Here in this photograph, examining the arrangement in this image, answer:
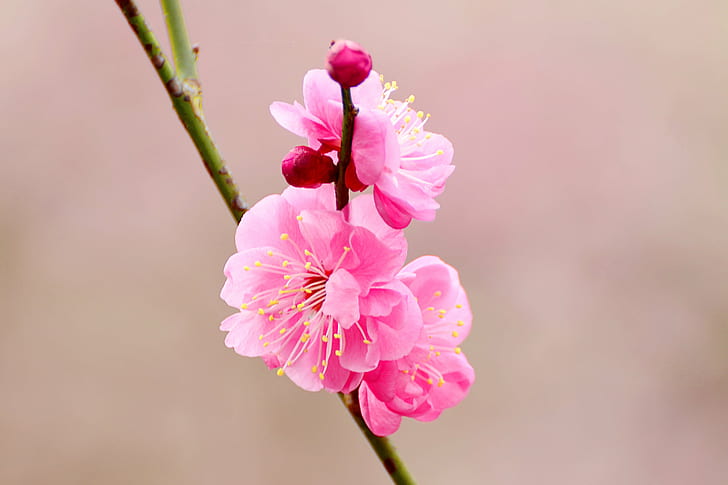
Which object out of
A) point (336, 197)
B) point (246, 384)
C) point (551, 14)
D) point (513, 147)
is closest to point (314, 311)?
point (336, 197)

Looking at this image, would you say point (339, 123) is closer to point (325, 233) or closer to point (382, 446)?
point (325, 233)

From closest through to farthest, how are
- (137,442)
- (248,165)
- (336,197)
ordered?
(336,197) → (137,442) → (248,165)

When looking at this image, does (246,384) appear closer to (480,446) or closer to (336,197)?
(480,446)

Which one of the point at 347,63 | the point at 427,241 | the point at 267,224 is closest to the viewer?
the point at 347,63

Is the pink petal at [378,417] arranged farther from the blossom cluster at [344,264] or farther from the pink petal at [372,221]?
the pink petal at [372,221]

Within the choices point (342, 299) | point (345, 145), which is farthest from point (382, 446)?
point (345, 145)

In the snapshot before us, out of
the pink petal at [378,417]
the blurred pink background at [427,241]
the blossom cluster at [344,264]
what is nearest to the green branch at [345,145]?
the blossom cluster at [344,264]

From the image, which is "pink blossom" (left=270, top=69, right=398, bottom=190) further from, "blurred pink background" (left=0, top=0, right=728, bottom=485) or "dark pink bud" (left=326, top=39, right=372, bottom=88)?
"blurred pink background" (left=0, top=0, right=728, bottom=485)

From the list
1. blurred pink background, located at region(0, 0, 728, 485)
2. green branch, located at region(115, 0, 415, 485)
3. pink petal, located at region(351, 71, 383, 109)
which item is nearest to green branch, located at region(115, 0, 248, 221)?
green branch, located at region(115, 0, 415, 485)
